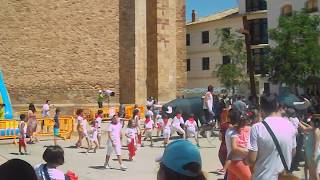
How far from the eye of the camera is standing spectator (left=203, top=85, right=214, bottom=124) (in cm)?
1602

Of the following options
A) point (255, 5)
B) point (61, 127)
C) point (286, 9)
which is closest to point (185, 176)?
point (61, 127)

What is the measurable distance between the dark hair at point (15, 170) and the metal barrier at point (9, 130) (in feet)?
46.6

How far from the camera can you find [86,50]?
2872cm

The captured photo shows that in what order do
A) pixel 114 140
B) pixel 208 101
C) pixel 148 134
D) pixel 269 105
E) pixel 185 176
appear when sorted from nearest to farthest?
pixel 185 176 → pixel 269 105 → pixel 114 140 → pixel 148 134 → pixel 208 101

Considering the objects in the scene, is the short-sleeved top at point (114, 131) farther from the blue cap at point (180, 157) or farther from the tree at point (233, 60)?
the tree at point (233, 60)

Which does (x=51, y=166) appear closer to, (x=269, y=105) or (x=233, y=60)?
(x=269, y=105)

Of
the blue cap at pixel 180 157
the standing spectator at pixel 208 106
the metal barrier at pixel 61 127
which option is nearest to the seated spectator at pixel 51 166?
the blue cap at pixel 180 157

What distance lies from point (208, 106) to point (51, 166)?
1142 cm

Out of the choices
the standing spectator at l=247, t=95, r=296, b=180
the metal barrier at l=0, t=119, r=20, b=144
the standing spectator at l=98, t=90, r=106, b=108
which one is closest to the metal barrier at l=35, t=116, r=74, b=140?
the metal barrier at l=0, t=119, r=20, b=144

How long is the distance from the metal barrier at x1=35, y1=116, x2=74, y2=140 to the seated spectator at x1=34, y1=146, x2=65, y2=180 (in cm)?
1247

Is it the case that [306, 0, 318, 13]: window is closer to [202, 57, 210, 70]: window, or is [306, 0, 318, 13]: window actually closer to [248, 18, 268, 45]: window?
[248, 18, 268, 45]: window

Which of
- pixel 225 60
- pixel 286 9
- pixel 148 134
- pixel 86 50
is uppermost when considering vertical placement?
pixel 286 9

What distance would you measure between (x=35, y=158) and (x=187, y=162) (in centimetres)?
1082

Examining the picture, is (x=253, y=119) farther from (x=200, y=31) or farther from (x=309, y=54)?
(x=200, y=31)
